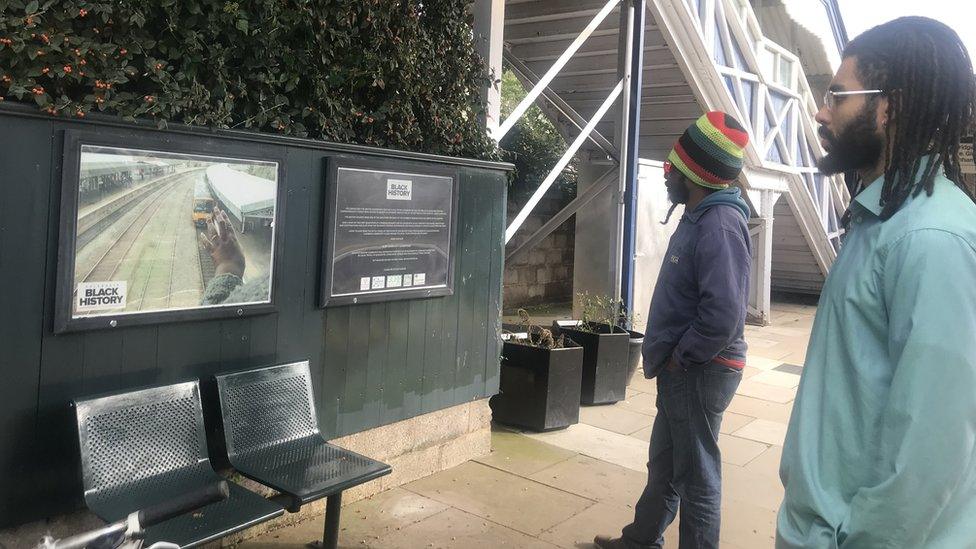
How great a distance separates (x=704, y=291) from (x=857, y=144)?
5.05ft

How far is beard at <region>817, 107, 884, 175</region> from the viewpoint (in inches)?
63.0

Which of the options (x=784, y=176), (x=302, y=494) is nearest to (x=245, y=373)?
(x=302, y=494)

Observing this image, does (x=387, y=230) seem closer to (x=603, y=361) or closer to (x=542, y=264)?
(x=603, y=361)

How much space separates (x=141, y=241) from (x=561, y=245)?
8.49 metres

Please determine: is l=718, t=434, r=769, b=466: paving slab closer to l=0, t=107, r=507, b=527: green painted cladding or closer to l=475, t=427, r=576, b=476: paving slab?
l=475, t=427, r=576, b=476: paving slab

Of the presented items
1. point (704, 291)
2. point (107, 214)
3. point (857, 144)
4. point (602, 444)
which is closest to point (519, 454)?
point (602, 444)

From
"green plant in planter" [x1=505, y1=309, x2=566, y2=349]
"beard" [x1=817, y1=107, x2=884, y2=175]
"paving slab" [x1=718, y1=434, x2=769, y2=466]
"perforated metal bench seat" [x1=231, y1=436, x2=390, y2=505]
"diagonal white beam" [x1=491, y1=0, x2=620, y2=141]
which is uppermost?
"diagonal white beam" [x1=491, y1=0, x2=620, y2=141]

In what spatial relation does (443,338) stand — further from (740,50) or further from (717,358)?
(740,50)

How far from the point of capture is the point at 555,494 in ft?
14.3

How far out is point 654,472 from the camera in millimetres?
3424

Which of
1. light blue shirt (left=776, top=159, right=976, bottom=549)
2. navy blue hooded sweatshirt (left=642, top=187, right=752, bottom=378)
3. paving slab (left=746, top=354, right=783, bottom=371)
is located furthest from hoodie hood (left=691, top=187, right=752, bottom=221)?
paving slab (left=746, top=354, right=783, bottom=371)

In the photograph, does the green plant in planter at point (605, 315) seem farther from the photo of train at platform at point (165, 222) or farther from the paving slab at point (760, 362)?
the photo of train at platform at point (165, 222)

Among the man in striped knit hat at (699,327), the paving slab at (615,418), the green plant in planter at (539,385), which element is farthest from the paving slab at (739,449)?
the man in striped knit hat at (699,327)

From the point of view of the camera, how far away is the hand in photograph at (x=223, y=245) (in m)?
3.11
